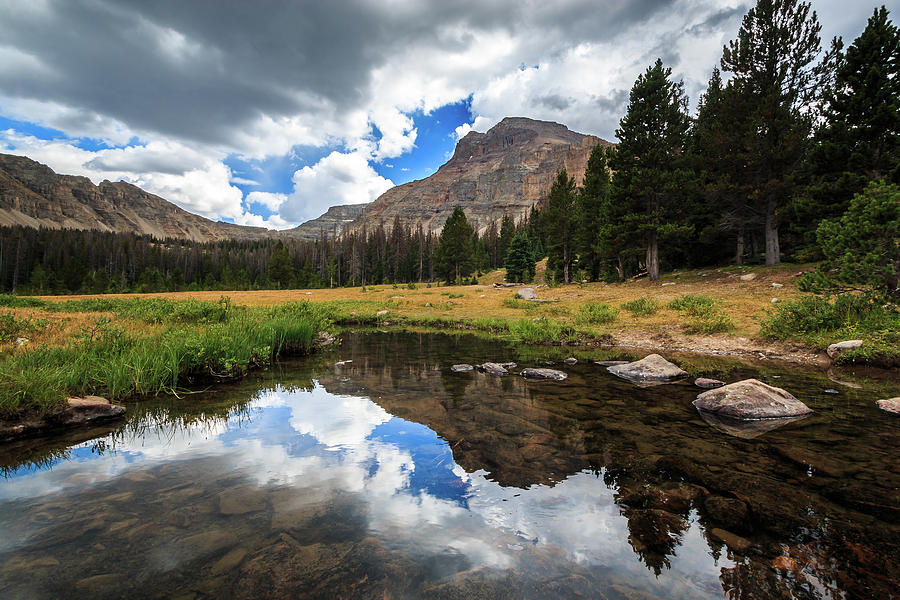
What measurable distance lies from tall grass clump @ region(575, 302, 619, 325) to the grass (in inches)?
240

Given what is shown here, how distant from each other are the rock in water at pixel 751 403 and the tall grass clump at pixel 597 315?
450 inches

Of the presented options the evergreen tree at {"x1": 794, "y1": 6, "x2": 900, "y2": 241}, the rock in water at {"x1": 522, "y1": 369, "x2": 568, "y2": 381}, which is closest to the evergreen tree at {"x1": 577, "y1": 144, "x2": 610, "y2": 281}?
the evergreen tree at {"x1": 794, "y1": 6, "x2": 900, "y2": 241}

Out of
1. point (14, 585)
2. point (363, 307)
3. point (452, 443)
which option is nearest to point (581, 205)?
point (363, 307)

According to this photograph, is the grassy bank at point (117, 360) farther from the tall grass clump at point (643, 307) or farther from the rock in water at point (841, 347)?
the tall grass clump at point (643, 307)

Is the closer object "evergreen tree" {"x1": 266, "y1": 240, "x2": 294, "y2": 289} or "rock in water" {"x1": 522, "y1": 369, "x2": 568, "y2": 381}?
"rock in water" {"x1": 522, "y1": 369, "x2": 568, "y2": 381}

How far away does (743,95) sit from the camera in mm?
26000

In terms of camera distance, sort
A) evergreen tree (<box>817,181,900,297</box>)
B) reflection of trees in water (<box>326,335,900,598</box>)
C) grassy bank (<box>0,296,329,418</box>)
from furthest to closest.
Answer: evergreen tree (<box>817,181,900,297</box>) < grassy bank (<box>0,296,329,418</box>) < reflection of trees in water (<box>326,335,900,598</box>)

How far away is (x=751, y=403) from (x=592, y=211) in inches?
1502

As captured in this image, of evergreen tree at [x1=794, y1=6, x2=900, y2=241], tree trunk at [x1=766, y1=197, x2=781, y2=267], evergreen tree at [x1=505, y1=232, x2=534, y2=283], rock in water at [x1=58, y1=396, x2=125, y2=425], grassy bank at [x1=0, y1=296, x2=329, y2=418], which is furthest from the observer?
evergreen tree at [x1=505, y1=232, x2=534, y2=283]

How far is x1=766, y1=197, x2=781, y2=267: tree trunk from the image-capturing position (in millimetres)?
25047

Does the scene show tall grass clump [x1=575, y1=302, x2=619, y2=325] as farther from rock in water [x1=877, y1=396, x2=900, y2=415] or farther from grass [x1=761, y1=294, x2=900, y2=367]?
rock in water [x1=877, y1=396, x2=900, y2=415]

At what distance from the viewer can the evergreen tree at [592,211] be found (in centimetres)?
4147

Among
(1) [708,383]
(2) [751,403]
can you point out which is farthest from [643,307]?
(2) [751,403]

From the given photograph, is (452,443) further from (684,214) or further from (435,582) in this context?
(684,214)
